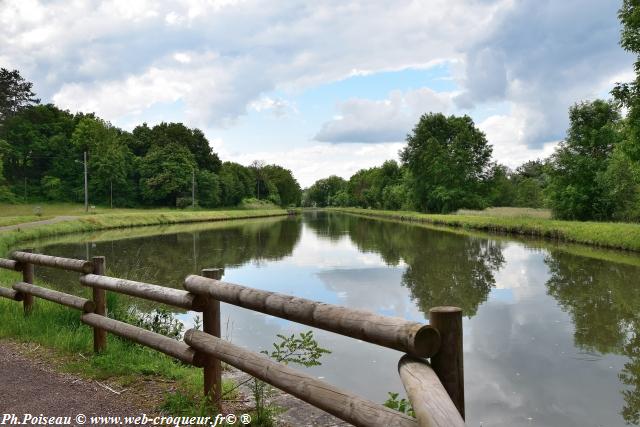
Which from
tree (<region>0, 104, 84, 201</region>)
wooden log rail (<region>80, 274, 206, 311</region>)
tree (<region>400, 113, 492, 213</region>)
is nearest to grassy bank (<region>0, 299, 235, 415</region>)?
wooden log rail (<region>80, 274, 206, 311</region>)

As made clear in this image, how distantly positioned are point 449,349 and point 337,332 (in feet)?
2.25

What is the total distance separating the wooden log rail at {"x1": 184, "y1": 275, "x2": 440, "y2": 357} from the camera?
2.22 meters

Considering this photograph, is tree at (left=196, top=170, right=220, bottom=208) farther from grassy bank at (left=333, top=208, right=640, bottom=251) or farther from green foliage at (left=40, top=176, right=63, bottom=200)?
grassy bank at (left=333, top=208, right=640, bottom=251)

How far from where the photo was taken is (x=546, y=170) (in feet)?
119

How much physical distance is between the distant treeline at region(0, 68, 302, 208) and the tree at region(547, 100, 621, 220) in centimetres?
4417

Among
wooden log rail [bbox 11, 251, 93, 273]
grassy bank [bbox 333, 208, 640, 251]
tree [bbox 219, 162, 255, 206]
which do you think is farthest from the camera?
tree [bbox 219, 162, 255, 206]

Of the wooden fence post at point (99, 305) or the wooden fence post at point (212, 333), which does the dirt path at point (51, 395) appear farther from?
the wooden fence post at point (212, 333)

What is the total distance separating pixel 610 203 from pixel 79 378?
34.6 metres

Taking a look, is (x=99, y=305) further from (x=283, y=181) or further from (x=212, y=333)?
(x=283, y=181)

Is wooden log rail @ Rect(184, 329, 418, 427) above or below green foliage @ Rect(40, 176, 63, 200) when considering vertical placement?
below

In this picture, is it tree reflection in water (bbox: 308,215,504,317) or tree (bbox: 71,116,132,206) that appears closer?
tree reflection in water (bbox: 308,215,504,317)

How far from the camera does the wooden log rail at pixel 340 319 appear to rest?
222 cm

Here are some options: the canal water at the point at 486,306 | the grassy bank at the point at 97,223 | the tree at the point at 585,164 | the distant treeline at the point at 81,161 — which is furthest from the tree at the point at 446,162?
the canal water at the point at 486,306

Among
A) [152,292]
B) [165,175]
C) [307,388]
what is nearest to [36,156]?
[165,175]
